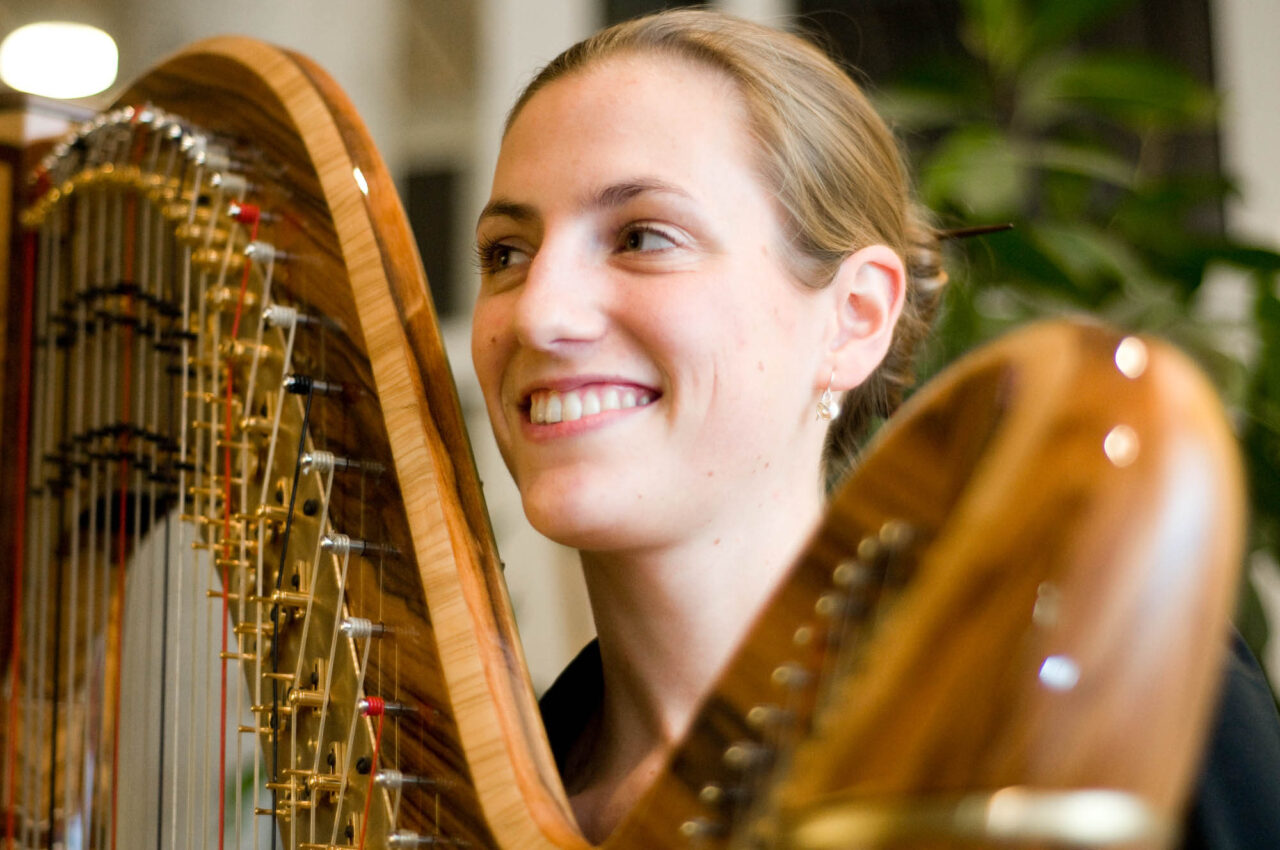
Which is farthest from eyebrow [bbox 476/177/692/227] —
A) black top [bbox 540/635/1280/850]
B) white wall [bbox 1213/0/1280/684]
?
white wall [bbox 1213/0/1280/684]

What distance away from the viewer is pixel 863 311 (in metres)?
0.89

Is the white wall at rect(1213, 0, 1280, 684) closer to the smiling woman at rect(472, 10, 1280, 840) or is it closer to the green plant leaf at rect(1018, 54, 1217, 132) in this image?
the green plant leaf at rect(1018, 54, 1217, 132)

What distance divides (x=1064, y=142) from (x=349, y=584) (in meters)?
1.68

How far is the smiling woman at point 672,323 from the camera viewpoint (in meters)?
0.77

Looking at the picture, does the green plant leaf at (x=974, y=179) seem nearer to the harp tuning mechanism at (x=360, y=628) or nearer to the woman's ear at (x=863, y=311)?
the woman's ear at (x=863, y=311)

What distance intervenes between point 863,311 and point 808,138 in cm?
12

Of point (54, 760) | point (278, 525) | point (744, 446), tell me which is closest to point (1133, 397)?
point (744, 446)

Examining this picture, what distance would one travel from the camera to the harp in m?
0.27

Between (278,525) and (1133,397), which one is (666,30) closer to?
(278,525)

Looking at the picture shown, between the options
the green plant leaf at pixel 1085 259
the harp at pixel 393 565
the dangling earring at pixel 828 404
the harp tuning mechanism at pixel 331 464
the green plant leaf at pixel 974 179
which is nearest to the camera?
the harp at pixel 393 565

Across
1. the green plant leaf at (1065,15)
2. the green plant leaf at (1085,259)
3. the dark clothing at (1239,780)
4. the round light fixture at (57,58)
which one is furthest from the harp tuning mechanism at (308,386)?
the round light fixture at (57,58)

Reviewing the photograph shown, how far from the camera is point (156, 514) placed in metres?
0.94

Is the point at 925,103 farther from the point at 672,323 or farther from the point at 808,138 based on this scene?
the point at 672,323

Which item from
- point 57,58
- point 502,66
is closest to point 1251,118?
point 502,66
